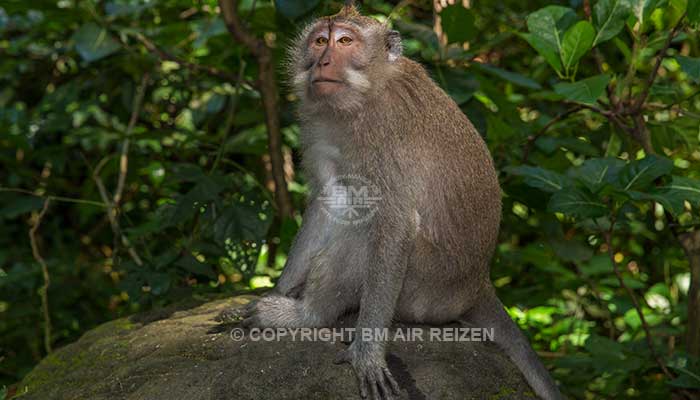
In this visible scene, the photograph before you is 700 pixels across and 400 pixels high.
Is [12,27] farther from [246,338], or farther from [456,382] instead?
[456,382]

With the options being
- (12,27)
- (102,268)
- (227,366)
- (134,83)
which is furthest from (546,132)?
(12,27)

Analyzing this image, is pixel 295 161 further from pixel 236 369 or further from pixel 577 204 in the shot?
pixel 236 369

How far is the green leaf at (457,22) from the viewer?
4.14 metres

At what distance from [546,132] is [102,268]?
13.0 ft

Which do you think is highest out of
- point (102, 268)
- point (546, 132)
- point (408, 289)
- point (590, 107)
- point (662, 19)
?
point (662, 19)

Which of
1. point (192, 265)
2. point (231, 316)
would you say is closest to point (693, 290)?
point (231, 316)

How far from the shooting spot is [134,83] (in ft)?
19.8

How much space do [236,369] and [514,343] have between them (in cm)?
125

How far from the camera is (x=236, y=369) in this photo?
120 inches

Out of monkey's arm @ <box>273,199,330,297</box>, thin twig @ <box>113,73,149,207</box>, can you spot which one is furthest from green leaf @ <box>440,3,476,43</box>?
thin twig @ <box>113,73,149,207</box>

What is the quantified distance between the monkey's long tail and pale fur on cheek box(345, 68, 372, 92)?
113 cm

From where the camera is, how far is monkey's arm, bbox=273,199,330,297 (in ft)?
12.7

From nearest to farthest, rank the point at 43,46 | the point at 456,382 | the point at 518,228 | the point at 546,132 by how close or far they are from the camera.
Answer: the point at 456,382
the point at 546,132
the point at 518,228
the point at 43,46

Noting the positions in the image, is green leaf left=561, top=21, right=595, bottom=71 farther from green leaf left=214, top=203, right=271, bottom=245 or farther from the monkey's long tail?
green leaf left=214, top=203, right=271, bottom=245
